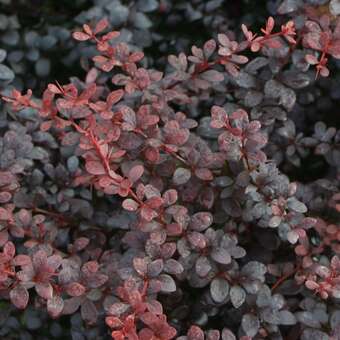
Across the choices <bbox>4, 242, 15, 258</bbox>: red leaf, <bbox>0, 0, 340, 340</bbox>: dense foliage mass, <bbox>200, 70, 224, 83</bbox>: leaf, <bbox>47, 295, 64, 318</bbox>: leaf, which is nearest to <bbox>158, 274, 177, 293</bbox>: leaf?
<bbox>0, 0, 340, 340</bbox>: dense foliage mass

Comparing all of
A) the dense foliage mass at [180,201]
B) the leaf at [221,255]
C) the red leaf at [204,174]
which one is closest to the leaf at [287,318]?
the dense foliage mass at [180,201]

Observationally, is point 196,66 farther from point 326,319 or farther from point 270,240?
point 326,319

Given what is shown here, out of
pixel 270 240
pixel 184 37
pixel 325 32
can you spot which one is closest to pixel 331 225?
pixel 270 240

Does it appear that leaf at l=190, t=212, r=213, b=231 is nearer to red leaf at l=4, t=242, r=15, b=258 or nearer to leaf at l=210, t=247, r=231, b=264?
leaf at l=210, t=247, r=231, b=264

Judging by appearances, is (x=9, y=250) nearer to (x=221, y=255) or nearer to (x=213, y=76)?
(x=221, y=255)

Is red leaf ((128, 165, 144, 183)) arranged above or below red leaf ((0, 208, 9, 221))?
above
